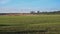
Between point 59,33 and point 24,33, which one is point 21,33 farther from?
point 59,33

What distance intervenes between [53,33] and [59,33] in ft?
1.72

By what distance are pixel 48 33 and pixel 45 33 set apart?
271 mm

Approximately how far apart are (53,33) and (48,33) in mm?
452

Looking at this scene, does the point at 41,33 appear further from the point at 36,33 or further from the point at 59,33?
the point at 59,33

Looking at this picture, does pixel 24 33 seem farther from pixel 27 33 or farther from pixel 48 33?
pixel 48 33

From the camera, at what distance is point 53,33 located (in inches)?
586

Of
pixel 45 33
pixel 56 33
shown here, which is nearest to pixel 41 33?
pixel 45 33

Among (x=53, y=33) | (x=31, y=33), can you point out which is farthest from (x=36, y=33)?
(x=53, y=33)

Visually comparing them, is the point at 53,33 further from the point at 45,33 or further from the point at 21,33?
the point at 21,33

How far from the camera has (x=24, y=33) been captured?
594 inches

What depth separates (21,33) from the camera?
15148 millimetres

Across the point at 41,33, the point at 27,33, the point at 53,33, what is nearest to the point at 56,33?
the point at 53,33

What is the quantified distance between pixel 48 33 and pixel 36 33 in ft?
3.55

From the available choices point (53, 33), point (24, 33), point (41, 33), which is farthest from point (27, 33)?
point (53, 33)
